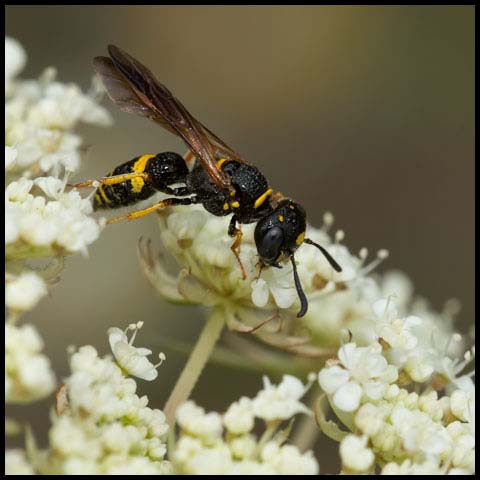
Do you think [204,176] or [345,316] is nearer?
[204,176]

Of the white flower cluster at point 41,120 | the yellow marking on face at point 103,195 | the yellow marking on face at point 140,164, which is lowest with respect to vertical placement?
the yellow marking on face at point 103,195

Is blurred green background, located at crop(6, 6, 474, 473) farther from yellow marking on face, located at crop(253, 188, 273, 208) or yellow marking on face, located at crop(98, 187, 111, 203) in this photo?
yellow marking on face, located at crop(253, 188, 273, 208)

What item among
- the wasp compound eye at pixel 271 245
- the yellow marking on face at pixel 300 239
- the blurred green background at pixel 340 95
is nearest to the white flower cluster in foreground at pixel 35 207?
the wasp compound eye at pixel 271 245

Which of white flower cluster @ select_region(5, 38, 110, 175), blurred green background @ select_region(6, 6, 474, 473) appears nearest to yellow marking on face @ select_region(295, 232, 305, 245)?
white flower cluster @ select_region(5, 38, 110, 175)

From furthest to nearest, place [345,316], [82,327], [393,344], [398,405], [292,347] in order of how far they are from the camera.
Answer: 1. [82,327]
2. [345,316]
3. [292,347]
4. [393,344]
5. [398,405]

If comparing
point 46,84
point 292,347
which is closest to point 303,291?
point 292,347

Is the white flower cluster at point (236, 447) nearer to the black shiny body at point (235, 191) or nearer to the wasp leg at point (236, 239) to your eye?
the wasp leg at point (236, 239)

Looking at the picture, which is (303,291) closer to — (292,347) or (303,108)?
(292,347)

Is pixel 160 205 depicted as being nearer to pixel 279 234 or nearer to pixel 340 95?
pixel 279 234
